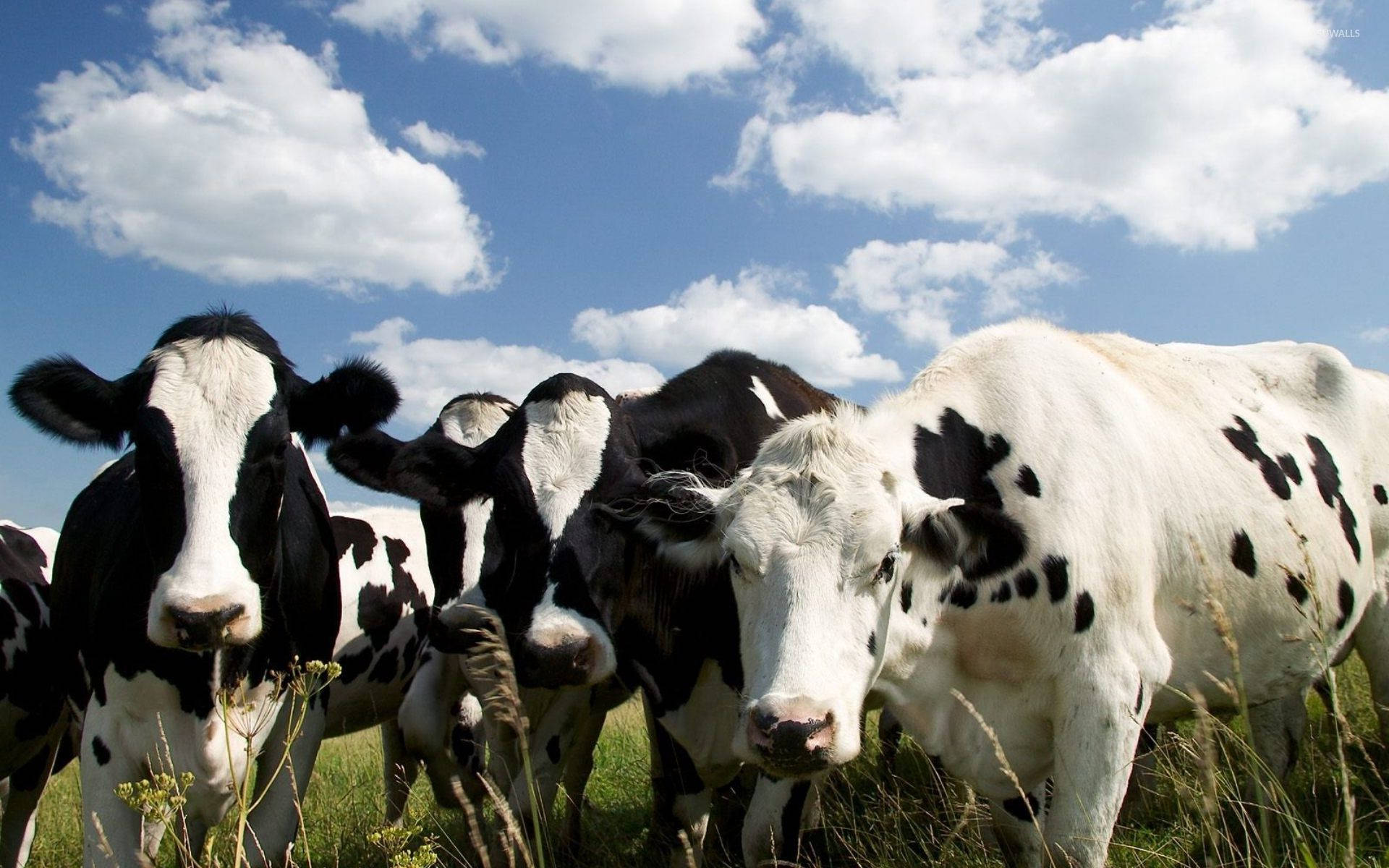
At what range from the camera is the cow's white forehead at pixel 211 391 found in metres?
4.38

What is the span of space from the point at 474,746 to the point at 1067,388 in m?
4.06

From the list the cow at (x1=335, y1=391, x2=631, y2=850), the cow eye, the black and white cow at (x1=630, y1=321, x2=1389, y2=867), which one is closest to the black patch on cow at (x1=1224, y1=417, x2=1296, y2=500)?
the black and white cow at (x1=630, y1=321, x2=1389, y2=867)

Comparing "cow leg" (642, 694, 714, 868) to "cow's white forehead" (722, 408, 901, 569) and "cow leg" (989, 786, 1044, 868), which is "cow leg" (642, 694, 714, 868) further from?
"cow's white forehead" (722, 408, 901, 569)

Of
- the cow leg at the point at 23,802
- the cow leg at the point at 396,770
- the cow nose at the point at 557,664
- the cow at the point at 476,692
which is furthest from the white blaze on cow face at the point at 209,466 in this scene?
the cow leg at the point at 396,770

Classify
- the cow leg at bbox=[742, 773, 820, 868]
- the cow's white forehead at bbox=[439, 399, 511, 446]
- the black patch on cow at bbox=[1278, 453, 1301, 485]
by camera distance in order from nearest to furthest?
the cow leg at bbox=[742, 773, 820, 868] → the black patch on cow at bbox=[1278, 453, 1301, 485] → the cow's white forehead at bbox=[439, 399, 511, 446]

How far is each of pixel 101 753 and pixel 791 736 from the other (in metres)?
3.06

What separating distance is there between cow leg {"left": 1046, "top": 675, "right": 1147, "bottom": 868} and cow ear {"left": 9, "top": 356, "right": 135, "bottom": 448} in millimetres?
4241

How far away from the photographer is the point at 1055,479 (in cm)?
474

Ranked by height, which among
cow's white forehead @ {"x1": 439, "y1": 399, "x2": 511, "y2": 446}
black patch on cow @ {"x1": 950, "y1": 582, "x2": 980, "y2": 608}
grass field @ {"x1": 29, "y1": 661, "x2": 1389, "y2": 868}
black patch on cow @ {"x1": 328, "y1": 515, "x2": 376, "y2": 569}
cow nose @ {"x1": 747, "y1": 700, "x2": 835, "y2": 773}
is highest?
cow's white forehead @ {"x1": 439, "y1": 399, "x2": 511, "y2": 446}

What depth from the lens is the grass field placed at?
14.9ft

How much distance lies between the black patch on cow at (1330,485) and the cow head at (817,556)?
2712mm

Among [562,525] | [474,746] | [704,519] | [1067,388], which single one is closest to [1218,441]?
[1067,388]

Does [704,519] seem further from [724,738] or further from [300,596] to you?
[300,596]

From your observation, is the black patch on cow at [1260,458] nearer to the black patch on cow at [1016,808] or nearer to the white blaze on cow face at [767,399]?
the black patch on cow at [1016,808]
